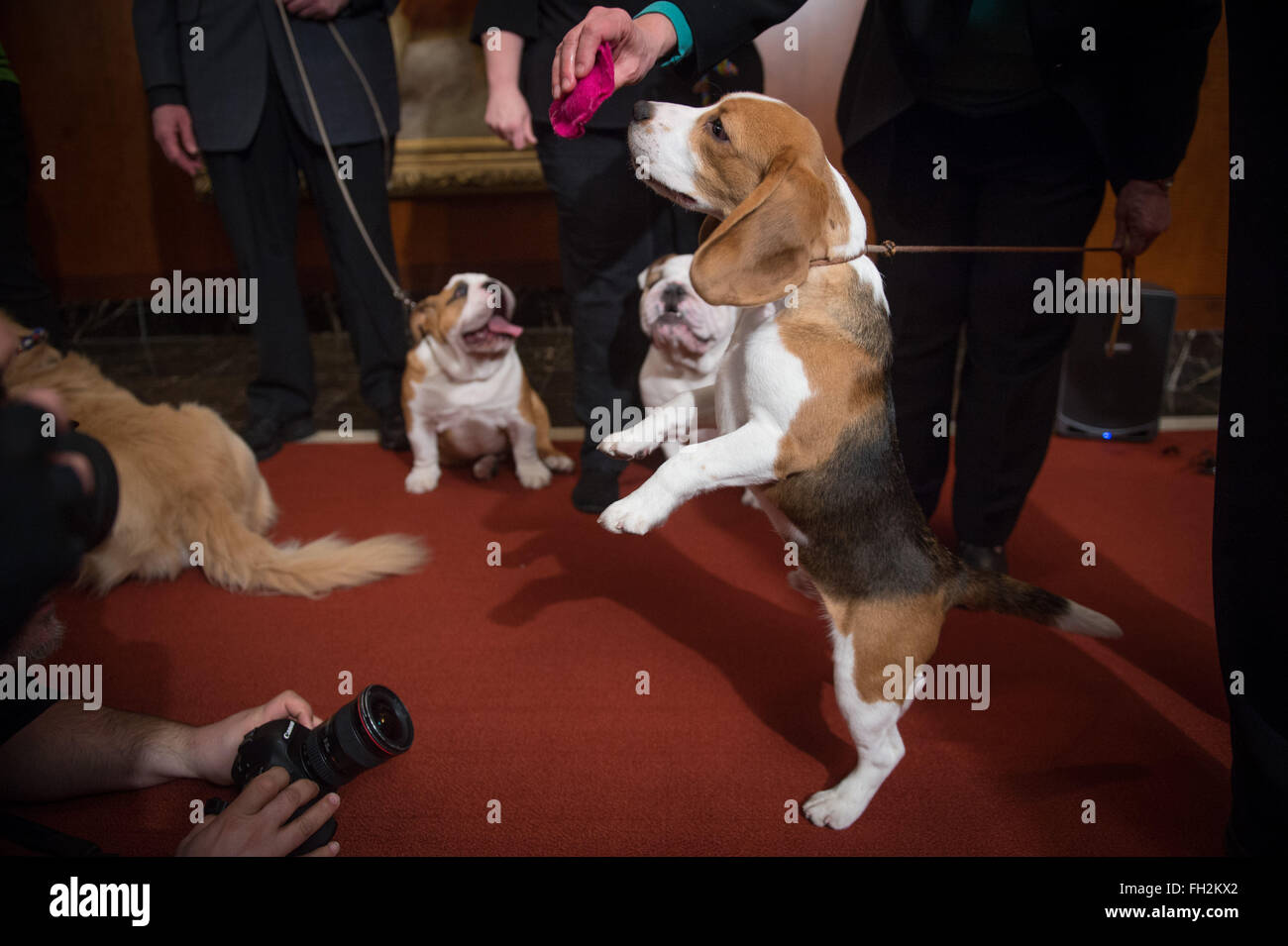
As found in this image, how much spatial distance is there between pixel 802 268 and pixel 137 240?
5.42 m

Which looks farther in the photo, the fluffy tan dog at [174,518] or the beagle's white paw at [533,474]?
the beagle's white paw at [533,474]

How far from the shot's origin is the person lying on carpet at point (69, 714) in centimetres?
82

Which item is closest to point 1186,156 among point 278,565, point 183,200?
point 278,565

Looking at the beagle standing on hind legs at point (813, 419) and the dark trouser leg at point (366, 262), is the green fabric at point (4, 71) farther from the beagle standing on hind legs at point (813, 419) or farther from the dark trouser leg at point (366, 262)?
the beagle standing on hind legs at point (813, 419)

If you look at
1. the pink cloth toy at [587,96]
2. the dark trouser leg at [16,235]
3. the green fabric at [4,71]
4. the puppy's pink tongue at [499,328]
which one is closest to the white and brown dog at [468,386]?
the puppy's pink tongue at [499,328]

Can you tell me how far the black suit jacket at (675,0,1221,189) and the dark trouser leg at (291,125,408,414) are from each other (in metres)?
2.16

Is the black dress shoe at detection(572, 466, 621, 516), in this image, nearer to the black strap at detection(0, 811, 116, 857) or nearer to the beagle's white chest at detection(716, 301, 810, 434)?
the beagle's white chest at detection(716, 301, 810, 434)

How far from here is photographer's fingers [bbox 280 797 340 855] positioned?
51.6 inches

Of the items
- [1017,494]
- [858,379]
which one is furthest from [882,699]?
[1017,494]

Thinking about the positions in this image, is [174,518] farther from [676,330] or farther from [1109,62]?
[1109,62]

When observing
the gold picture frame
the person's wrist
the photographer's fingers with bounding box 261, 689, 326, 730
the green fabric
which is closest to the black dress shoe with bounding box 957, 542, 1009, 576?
the person's wrist

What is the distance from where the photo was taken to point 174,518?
2.38m

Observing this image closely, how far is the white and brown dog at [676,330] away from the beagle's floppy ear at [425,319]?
81 cm
